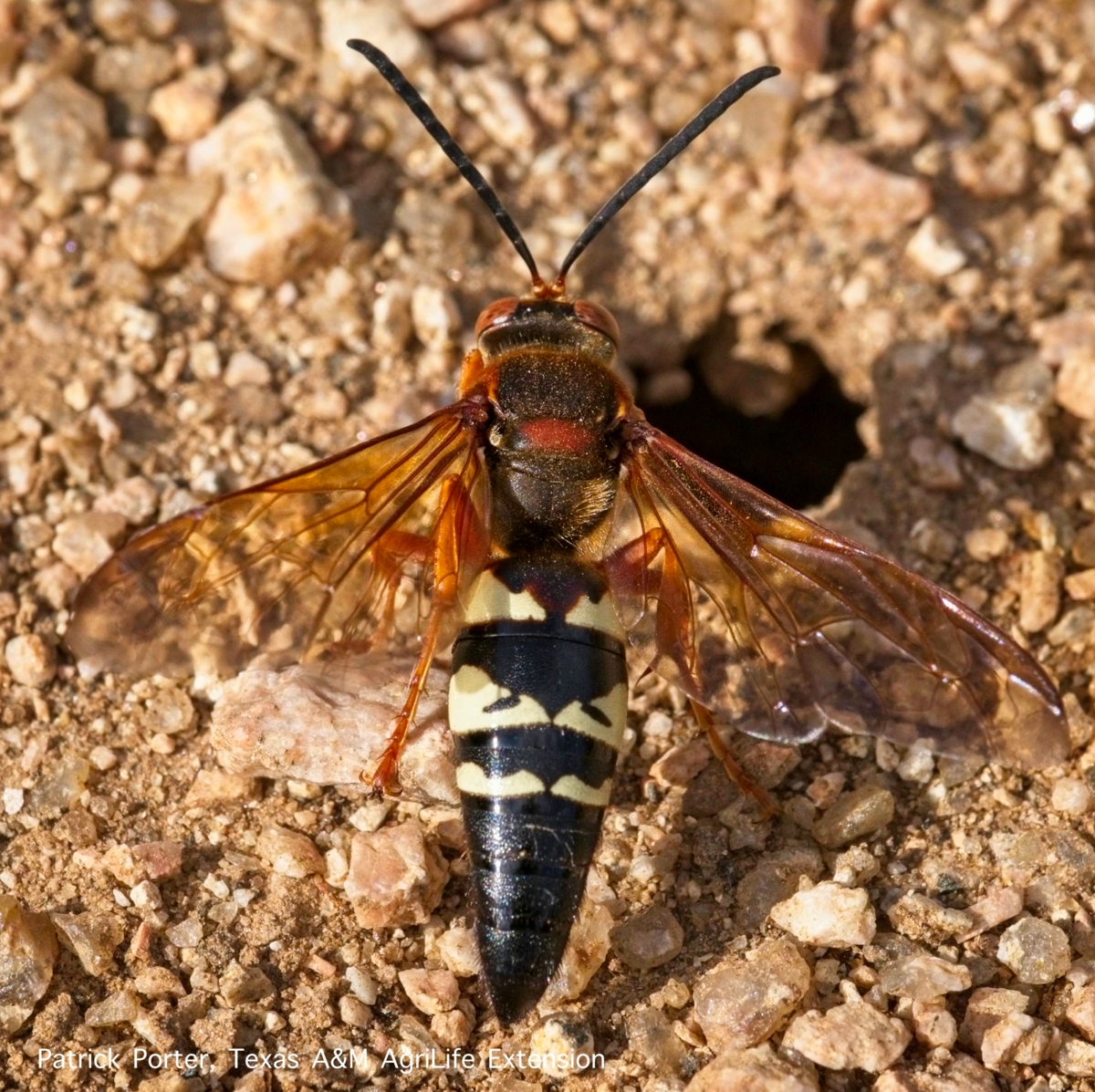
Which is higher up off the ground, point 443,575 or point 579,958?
point 443,575

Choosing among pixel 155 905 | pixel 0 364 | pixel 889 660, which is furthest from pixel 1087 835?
pixel 0 364

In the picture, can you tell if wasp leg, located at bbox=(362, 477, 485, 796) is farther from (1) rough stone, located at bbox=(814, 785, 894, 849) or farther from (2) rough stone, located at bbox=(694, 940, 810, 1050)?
(1) rough stone, located at bbox=(814, 785, 894, 849)

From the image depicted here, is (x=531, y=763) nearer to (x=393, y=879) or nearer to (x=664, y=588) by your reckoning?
(x=393, y=879)

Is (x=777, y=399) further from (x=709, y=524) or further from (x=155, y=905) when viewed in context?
(x=155, y=905)

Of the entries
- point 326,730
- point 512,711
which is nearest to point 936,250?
point 512,711

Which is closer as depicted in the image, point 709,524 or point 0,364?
point 709,524

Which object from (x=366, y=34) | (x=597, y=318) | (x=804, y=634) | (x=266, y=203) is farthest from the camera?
(x=366, y=34)
